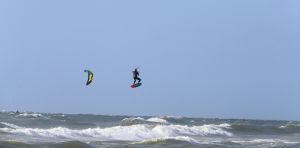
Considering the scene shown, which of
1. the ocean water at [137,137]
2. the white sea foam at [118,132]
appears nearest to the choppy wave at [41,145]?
the ocean water at [137,137]

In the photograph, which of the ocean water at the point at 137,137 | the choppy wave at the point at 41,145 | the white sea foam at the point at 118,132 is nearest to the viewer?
the choppy wave at the point at 41,145

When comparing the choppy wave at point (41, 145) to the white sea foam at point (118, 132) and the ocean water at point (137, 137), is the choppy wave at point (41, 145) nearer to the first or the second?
the ocean water at point (137, 137)

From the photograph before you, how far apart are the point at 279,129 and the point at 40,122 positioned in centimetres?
1554

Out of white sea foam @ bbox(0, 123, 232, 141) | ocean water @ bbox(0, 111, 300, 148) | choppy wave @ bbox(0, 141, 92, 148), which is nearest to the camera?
choppy wave @ bbox(0, 141, 92, 148)

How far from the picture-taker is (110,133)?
89.6 feet

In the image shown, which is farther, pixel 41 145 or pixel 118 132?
pixel 118 132

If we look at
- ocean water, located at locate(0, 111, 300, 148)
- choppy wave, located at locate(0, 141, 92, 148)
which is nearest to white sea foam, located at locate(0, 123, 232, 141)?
ocean water, located at locate(0, 111, 300, 148)

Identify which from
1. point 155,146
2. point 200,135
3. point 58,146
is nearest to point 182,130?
point 200,135

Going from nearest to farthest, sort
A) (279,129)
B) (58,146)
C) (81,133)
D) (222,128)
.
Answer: (58,146)
(81,133)
(222,128)
(279,129)

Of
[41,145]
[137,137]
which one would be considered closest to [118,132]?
[137,137]

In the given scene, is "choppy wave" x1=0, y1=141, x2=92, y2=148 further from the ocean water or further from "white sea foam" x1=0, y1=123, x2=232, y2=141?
"white sea foam" x1=0, y1=123, x2=232, y2=141

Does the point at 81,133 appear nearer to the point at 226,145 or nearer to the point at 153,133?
the point at 153,133

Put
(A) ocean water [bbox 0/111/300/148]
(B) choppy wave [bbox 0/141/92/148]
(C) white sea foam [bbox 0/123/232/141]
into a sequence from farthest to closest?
(C) white sea foam [bbox 0/123/232/141] → (A) ocean water [bbox 0/111/300/148] → (B) choppy wave [bbox 0/141/92/148]

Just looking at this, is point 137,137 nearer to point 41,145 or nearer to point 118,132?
point 118,132
